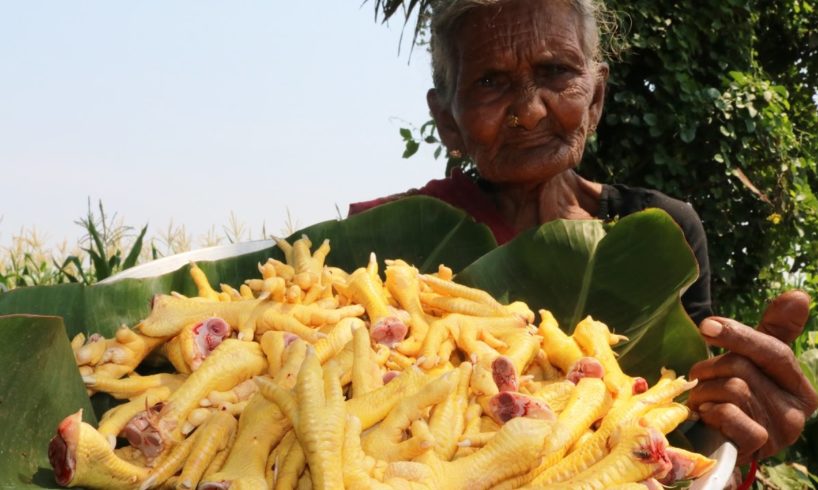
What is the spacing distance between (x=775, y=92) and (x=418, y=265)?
388cm

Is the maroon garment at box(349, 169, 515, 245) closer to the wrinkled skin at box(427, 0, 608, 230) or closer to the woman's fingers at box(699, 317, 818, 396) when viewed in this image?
the wrinkled skin at box(427, 0, 608, 230)

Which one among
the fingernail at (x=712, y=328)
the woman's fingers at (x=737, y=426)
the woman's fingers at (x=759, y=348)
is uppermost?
the fingernail at (x=712, y=328)

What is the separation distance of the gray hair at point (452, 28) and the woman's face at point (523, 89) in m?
0.03

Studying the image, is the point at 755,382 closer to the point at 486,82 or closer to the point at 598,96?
the point at 486,82

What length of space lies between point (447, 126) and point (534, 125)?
0.47m

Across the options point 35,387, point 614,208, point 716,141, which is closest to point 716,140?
point 716,141

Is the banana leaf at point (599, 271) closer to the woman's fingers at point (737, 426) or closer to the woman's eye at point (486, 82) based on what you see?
the woman's fingers at point (737, 426)

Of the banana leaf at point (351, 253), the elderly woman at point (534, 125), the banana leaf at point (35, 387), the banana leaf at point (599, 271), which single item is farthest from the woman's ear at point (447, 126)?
the banana leaf at point (35, 387)

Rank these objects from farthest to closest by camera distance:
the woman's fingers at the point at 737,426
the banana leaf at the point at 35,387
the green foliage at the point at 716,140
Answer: the green foliage at the point at 716,140 < the woman's fingers at the point at 737,426 < the banana leaf at the point at 35,387

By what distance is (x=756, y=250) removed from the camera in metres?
5.14

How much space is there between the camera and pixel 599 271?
1.86 metres

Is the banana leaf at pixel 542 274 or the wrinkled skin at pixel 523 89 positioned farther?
the wrinkled skin at pixel 523 89

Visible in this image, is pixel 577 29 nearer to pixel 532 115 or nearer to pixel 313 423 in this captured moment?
pixel 532 115

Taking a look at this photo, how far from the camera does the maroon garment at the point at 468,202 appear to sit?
2.61 m
